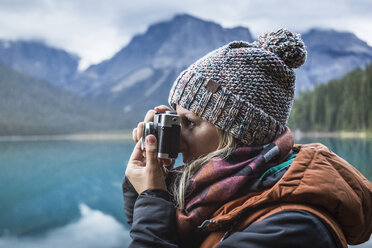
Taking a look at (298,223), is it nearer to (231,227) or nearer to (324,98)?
(231,227)

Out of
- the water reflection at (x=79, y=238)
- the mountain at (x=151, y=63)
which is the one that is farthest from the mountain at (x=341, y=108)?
the mountain at (x=151, y=63)

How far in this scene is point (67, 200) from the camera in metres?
15.8

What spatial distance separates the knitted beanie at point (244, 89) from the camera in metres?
0.92

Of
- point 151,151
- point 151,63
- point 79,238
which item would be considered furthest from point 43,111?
point 151,151

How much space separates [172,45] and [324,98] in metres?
138

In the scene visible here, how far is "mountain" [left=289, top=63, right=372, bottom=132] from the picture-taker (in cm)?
1745

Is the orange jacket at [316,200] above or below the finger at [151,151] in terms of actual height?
below

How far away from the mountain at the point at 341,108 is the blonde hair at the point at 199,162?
1407 centimetres

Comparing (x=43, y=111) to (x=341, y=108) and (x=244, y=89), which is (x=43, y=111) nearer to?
(x=341, y=108)

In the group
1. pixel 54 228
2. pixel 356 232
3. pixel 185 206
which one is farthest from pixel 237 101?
pixel 54 228

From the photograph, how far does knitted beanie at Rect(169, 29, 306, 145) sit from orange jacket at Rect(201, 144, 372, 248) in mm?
157

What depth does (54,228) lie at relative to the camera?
33.1 ft

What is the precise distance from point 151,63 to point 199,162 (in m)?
156

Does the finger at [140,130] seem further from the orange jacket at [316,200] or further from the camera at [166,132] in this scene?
the orange jacket at [316,200]
